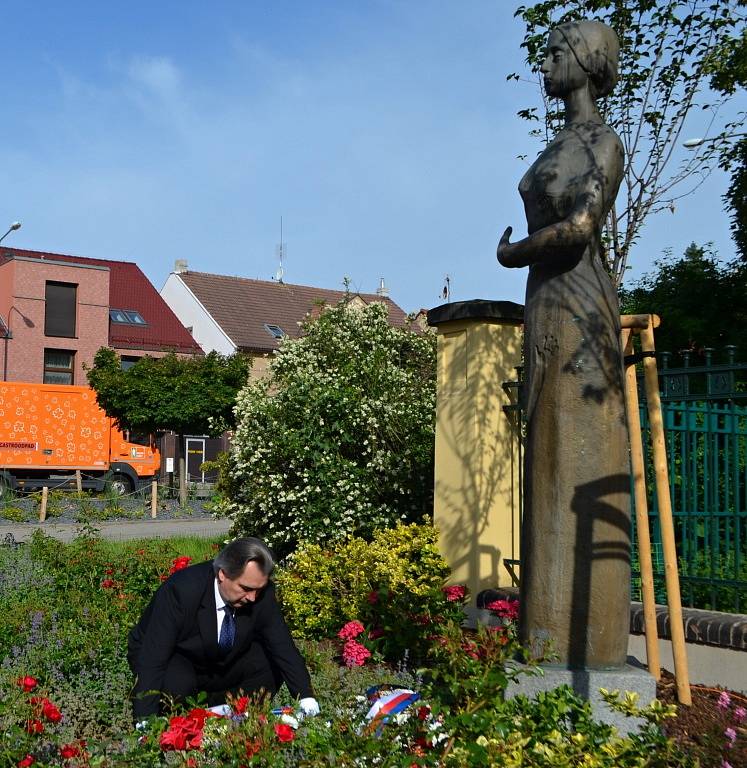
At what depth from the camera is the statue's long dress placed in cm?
427

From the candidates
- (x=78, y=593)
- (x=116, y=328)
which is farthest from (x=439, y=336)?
(x=116, y=328)

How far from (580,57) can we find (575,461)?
1.92 m

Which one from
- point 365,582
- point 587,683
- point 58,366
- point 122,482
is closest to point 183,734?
point 587,683

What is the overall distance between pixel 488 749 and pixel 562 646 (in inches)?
41.5

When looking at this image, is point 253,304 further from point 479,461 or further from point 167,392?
point 479,461

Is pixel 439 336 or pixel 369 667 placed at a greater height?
pixel 439 336

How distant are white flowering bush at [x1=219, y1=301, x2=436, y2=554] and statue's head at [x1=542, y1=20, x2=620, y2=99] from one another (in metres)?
4.83

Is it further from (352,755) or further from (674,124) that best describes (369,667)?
(674,124)

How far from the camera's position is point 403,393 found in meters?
10.1

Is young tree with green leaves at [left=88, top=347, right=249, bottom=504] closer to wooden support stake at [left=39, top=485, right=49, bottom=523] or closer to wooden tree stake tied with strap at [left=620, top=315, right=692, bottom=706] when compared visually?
wooden support stake at [left=39, top=485, right=49, bottom=523]

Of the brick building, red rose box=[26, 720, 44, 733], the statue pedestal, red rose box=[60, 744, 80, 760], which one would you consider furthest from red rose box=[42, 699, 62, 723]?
the brick building

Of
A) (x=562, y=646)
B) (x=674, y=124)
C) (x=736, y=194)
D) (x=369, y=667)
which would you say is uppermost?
(x=736, y=194)

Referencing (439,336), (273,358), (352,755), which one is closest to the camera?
(352,755)

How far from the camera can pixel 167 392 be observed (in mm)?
27812
